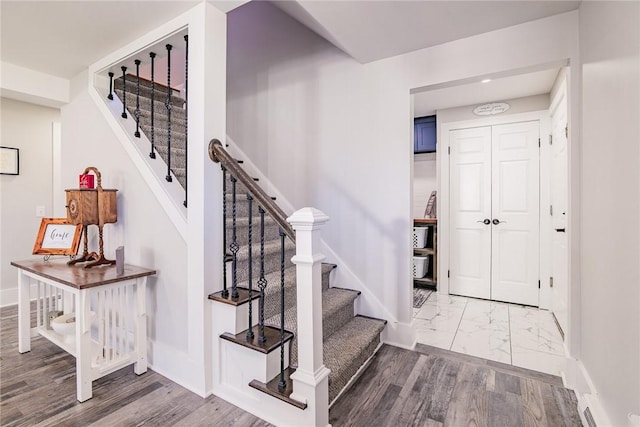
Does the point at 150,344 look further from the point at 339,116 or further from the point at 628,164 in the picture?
the point at 628,164

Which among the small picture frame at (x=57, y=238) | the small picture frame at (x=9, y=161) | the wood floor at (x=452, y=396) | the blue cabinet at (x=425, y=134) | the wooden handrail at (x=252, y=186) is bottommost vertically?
the wood floor at (x=452, y=396)

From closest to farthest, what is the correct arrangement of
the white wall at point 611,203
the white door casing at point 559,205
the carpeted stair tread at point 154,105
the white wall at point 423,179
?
the white wall at point 611,203 → the white door casing at point 559,205 → the carpeted stair tread at point 154,105 → the white wall at point 423,179

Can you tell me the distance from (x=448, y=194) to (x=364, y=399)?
2.78m

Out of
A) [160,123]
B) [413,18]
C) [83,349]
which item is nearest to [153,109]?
[160,123]

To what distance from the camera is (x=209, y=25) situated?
177 cm

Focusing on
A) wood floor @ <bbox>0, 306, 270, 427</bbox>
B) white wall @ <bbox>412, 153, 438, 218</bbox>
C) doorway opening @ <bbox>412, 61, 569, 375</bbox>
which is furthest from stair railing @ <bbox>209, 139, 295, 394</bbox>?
white wall @ <bbox>412, 153, 438, 218</bbox>

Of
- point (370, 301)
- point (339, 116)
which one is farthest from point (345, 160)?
point (370, 301)

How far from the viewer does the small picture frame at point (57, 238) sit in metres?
2.34

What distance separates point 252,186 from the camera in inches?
65.6

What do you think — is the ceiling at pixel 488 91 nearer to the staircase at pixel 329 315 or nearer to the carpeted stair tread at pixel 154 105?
the staircase at pixel 329 315

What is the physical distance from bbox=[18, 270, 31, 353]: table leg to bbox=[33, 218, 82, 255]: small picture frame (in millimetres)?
224

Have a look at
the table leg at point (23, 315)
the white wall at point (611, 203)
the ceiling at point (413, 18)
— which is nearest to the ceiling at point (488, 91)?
the ceiling at point (413, 18)

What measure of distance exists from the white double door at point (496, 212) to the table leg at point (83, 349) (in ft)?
11.7

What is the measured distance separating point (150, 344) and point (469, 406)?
6.58 feet
